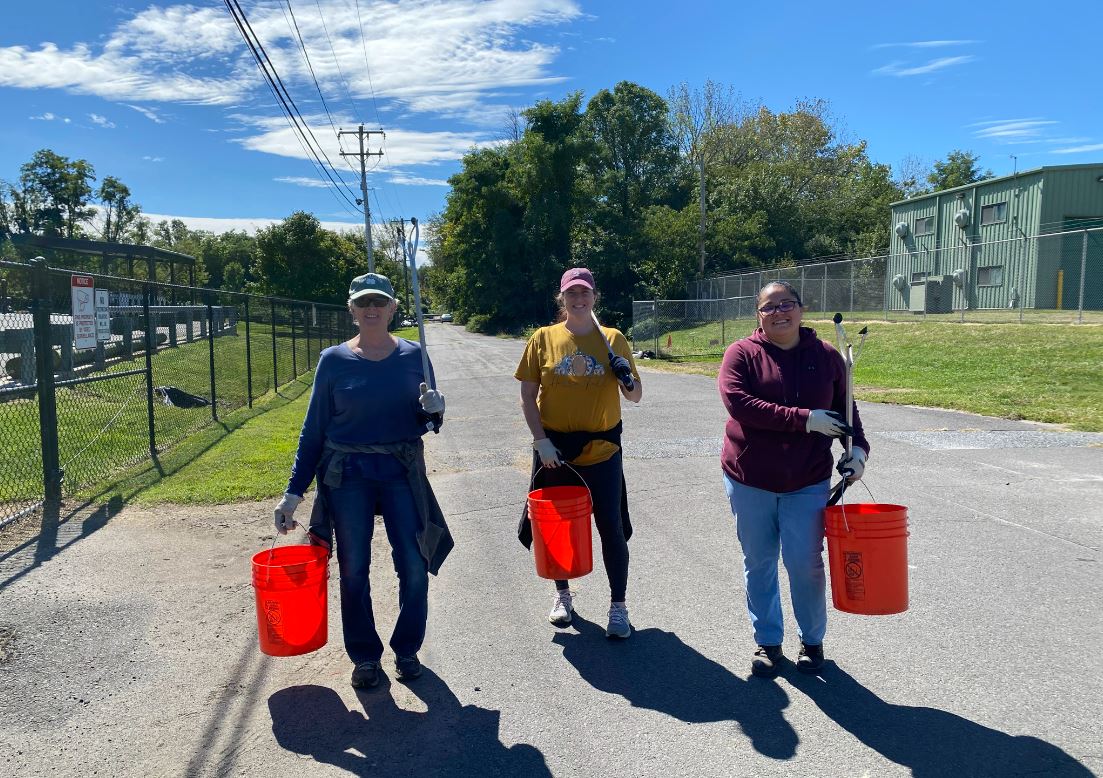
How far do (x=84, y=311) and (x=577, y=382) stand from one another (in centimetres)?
565

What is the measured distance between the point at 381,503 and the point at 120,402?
10.2 metres

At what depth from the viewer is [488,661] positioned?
4.05 meters

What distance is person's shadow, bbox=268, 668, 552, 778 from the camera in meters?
3.12

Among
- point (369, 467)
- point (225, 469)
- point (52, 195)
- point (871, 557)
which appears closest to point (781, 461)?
point (871, 557)

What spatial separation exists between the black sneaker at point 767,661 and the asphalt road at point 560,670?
54 mm

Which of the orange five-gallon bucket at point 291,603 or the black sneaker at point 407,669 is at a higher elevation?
the orange five-gallon bucket at point 291,603

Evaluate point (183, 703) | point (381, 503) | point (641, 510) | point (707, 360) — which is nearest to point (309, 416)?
point (381, 503)

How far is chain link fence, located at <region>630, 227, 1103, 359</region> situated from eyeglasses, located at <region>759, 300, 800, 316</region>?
66.8ft

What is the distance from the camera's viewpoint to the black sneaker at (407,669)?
12.6 feet

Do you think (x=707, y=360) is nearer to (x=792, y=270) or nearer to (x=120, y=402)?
(x=792, y=270)

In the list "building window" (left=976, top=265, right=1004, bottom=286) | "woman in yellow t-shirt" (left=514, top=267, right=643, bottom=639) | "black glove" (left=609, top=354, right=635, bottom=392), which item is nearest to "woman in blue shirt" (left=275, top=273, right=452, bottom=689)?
"woman in yellow t-shirt" (left=514, top=267, right=643, bottom=639)

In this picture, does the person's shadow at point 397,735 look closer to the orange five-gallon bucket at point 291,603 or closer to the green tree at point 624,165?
the orange five-gallon bucket at point 291,603

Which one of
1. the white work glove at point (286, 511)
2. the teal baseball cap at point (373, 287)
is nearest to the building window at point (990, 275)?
the teal baseball cap at point (373, 287)

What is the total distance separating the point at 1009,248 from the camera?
26797 mm
